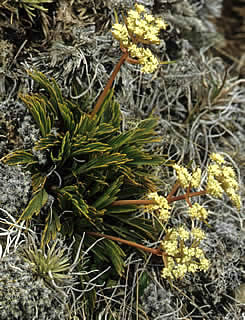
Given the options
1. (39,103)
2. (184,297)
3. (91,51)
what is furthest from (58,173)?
(184,297)

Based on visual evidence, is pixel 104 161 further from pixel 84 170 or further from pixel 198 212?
pixel 198 212

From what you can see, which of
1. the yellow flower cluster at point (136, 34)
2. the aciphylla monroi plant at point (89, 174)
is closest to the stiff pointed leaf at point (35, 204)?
the aciphylla monroi plant at point (89, 174)

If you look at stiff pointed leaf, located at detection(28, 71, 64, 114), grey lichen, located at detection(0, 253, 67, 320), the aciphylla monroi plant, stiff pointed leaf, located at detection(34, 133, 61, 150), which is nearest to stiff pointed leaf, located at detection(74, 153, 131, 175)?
the aciphylla monroi plant

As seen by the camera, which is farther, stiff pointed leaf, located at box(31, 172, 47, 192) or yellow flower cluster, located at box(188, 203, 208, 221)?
stiff pointed leaf, located at box(31, 172, 47, 192)

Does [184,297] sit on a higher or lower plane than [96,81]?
lower

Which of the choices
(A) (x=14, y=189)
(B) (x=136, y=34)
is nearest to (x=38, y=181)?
(A) (x=14, y=189)

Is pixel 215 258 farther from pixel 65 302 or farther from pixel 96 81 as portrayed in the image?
pixel 96 81

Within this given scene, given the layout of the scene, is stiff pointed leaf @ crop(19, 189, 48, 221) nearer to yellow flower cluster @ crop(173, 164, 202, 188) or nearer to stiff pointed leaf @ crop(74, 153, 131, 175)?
stiff pointed leaf @ crop(74, 153, 131, 175)
